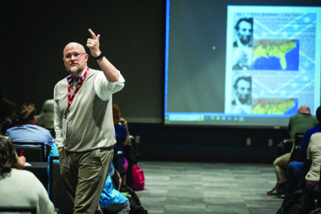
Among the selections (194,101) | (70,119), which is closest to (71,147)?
(70,119)

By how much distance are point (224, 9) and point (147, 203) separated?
4613 mm

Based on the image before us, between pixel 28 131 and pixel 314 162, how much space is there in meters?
2.56

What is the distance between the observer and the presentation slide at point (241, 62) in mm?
9414

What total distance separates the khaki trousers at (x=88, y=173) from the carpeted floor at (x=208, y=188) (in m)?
2.11

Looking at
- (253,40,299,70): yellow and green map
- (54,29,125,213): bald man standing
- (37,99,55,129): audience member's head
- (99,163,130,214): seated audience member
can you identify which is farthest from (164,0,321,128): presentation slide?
(54,29,125,213): bald man standing

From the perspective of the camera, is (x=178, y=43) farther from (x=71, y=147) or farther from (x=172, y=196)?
(x=71, y=147)

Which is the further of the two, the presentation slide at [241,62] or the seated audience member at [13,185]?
the presentation slide at [241,62]

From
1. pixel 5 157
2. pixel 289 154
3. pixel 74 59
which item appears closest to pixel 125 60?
pixel 289 154

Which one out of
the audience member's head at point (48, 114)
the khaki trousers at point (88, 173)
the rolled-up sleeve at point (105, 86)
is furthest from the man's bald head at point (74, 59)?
the audience member's head at point (48, 114)

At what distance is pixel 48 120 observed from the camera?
23.0 feet

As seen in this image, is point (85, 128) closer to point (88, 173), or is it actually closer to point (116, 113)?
point (88, 173)

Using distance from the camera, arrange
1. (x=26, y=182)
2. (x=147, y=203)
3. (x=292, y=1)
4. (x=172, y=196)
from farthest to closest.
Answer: (x=292, y=1) < (x=172, y=196) < (x=147, y=203) < (x=26, y=182)

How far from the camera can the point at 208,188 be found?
23.1 feet

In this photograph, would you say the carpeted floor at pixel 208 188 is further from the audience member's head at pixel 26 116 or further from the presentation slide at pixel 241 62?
the audience member's head at pixel 26 116
